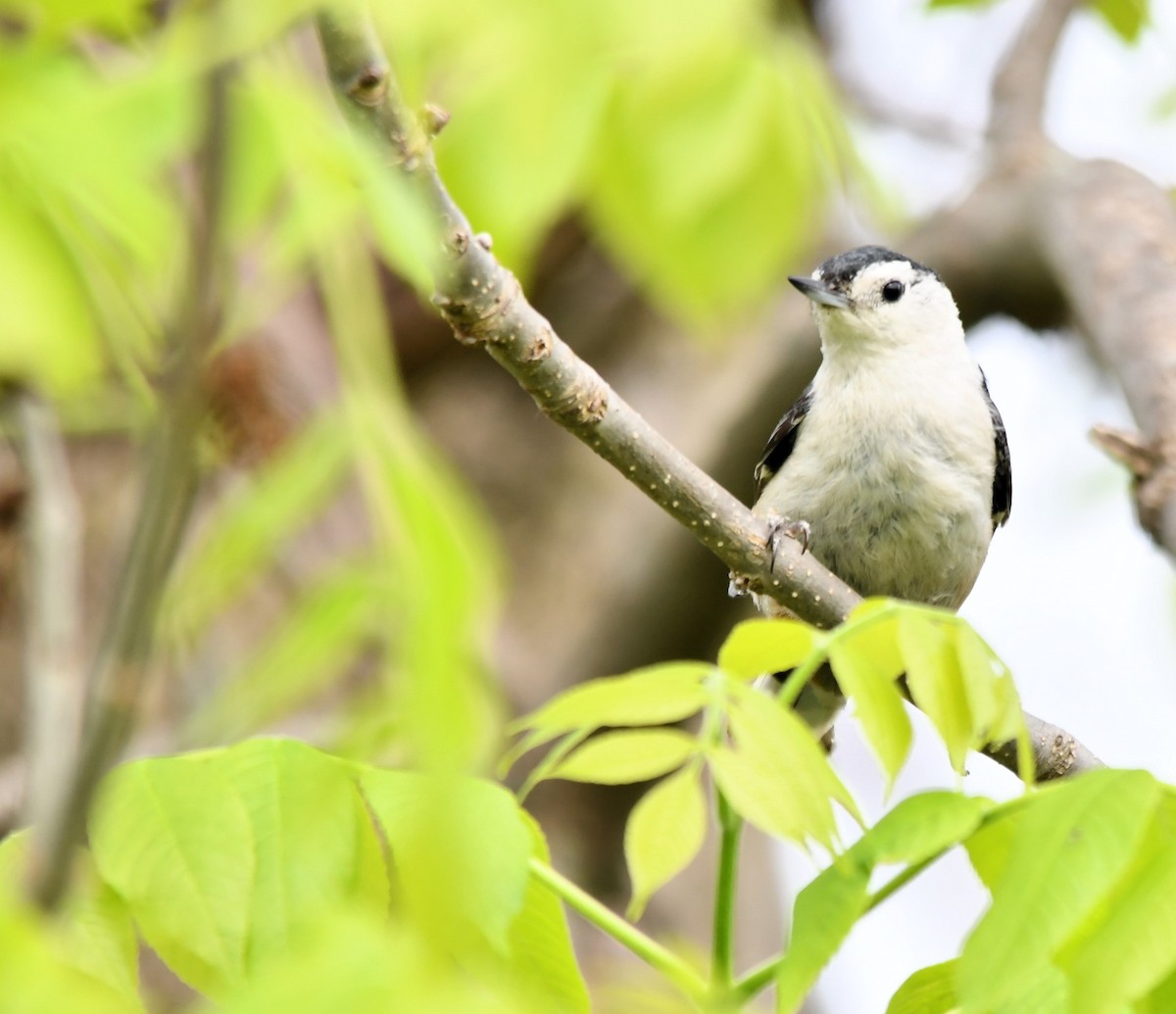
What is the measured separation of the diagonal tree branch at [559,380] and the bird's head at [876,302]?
4.39 feet

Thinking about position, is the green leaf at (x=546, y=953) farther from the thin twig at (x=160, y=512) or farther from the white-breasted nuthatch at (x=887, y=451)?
the white-breasted nuthatch at (x=887, y=451)

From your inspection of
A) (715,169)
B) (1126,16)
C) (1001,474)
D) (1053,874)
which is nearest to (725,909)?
(1053,874)

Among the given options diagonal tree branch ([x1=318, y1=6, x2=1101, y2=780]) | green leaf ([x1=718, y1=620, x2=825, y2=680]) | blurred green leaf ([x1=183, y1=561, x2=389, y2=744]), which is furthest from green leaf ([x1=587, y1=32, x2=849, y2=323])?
green leaf ([x1=718, y1=620, x2=825, y2=680])

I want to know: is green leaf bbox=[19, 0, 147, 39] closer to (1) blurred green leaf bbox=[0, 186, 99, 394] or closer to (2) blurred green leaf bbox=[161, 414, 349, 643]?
(1) blurred green leaf bbox=[0, 186, 99, 394]

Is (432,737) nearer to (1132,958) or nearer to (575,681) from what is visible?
(1132,958)

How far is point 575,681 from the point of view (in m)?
4.36

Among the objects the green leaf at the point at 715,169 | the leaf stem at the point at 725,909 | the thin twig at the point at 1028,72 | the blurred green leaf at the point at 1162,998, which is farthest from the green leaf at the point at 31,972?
the thin twig at the point at 1028,72

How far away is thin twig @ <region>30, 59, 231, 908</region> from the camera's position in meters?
0.75

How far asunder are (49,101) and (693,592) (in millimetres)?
3042

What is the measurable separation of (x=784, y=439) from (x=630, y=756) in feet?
7.66

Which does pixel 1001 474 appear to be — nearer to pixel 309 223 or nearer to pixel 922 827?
pixel 922 827

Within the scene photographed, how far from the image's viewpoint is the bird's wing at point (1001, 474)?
11.9 ft

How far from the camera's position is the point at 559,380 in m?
1.97

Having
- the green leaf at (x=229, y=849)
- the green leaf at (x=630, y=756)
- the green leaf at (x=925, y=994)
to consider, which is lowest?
the green leaf at (x=925, y=994)
